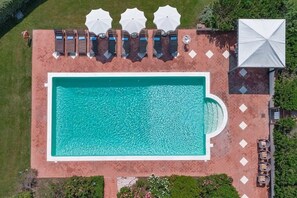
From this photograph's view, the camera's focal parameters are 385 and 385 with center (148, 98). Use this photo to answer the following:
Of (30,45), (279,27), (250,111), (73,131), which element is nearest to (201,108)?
(250,111)

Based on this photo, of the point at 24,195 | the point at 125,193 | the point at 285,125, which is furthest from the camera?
the point at 125,193

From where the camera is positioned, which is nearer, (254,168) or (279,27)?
(279,27)

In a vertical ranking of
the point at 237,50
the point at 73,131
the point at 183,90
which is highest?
the point at 237,50

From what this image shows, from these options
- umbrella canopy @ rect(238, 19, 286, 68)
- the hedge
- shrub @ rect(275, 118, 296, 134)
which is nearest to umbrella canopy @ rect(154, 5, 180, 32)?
umbrella canopy @ rect(238, 19, 286, 68)

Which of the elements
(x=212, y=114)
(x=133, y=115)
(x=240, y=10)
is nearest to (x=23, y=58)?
(x=133, y=115)

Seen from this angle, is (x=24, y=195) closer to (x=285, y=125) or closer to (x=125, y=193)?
(x=125, y=193)

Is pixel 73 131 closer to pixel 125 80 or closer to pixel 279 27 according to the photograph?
pixel 125 80

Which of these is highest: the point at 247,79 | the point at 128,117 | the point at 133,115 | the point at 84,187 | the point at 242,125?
the point at 247,79

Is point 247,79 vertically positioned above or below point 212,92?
A: above
